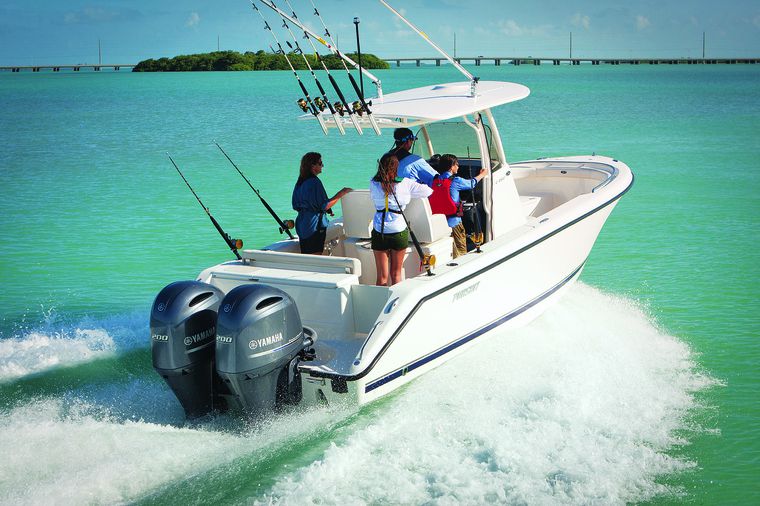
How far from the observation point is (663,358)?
699 centimetres

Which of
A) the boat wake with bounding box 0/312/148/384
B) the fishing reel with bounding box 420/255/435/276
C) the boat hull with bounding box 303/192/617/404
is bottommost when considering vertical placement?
the boat wake with bounding box 0/312/148/384

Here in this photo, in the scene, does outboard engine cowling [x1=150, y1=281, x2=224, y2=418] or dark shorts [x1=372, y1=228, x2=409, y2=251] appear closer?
outboard engine cowling [x1=150, y1=281, x2=224, y2=418]

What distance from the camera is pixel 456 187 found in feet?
22.2

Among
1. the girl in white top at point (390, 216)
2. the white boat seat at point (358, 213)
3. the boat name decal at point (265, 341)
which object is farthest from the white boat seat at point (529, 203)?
the boat name decal at point (265, 341)

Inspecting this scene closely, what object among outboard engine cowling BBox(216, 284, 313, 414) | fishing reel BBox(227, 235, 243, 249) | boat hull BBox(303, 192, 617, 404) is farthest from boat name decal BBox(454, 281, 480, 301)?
fishing reel BBox(227, 235, 243, 249)

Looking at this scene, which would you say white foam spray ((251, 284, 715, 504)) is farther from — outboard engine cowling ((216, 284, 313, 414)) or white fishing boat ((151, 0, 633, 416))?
outboard engine cowling ((216, 284, 313, 414))

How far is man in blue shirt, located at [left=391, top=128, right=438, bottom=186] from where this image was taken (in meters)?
6.51

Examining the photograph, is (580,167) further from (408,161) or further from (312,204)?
(312,204)

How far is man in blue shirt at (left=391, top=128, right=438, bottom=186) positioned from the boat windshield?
0.84 meters

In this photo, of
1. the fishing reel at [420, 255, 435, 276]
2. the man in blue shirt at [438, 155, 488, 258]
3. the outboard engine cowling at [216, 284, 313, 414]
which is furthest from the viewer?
the man in blue shirt at [438, 155, 488, 258]

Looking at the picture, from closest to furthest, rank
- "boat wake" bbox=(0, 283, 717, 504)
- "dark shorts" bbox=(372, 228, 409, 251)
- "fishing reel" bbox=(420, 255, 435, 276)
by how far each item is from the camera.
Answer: "boat wake" bbox=(0, 283, 717, 504) → "fishing reel" bbox=(420, 255, 435, 276) → "dark shorts" bbox=(372, 228, 409, 251)

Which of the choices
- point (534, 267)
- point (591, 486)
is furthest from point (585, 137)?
point (591, 486)

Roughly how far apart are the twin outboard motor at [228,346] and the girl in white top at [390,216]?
104cm

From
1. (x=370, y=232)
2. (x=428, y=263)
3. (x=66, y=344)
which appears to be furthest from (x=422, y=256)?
(x=66, y=344)
